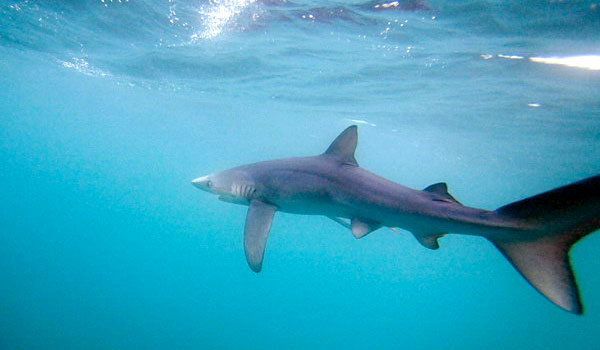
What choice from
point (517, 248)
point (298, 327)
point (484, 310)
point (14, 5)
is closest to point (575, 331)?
point (484, 310)

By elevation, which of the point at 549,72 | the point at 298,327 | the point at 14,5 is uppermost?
the point at 14,5

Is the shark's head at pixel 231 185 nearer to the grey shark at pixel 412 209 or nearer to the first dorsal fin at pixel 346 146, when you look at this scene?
the grey shark at pixel 412 209

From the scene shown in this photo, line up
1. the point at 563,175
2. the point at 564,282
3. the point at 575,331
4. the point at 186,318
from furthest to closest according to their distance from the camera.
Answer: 1. the point at 575,331
2. the point at 563,175
3. the point at 186,318
4. the point at 564,282

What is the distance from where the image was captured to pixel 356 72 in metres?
17.6

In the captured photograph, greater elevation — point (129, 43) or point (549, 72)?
point (129, 43)

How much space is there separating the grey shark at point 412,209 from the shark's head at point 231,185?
2cm

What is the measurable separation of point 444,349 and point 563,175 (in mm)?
20876

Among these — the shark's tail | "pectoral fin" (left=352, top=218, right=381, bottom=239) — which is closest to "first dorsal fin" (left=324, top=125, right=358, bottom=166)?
"pectoral fin" (left=352, top=218, right=381, bottom=239)

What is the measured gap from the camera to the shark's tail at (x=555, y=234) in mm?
2922

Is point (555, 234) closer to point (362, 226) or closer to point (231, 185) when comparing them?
point (362, 226)

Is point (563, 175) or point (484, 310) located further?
point (484, 310)

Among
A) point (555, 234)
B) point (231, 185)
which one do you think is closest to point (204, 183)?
point (231, 185)

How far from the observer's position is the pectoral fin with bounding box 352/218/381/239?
466 centimetres

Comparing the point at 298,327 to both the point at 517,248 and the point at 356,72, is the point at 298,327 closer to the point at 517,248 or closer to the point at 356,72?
the point at 356,72
